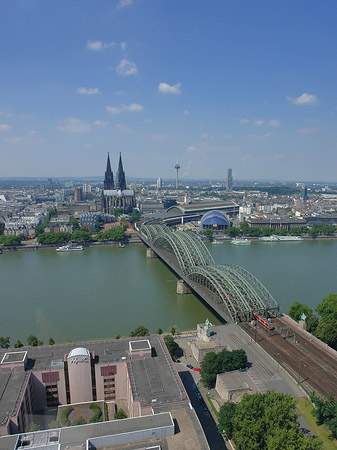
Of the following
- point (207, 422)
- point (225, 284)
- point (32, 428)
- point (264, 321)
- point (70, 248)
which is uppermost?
point (225, 284)

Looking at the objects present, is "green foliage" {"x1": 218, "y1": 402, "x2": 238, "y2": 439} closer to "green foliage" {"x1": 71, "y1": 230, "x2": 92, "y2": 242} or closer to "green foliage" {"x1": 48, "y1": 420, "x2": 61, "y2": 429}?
"green foliage" {"x1": 48, "y1": 420, "x2": 61, "y2": 429}

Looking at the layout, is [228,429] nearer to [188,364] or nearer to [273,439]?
[273,439]

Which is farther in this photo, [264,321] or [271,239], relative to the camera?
[271,239]

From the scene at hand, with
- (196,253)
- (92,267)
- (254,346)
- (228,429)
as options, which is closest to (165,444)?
(228,429)

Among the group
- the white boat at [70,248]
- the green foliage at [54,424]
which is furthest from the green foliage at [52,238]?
the green foliage at [54,424]

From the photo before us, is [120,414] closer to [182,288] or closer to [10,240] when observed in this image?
[182,288]

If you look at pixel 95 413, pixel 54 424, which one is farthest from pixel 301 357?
pixel 54 424

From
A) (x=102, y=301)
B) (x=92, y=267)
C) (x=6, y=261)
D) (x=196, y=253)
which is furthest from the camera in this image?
(x=6, y=261)
